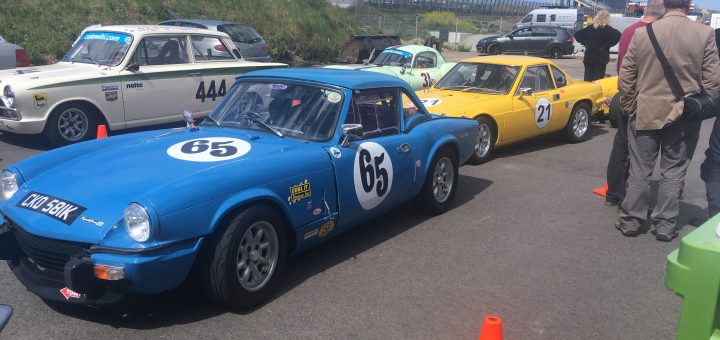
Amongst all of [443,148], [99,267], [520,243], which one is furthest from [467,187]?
[99,267]

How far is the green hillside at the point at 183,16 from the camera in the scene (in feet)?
58.3

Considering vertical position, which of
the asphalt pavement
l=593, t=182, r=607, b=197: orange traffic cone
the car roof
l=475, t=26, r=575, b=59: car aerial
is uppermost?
the car roof

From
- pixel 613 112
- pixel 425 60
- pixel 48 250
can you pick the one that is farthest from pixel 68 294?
pixel 425 60

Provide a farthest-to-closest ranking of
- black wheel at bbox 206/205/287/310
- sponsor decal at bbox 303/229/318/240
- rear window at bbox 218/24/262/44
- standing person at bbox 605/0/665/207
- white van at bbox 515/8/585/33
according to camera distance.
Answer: white van at bbox 515/8/585/33 < rear window at bbox 218/24/262/44 < standing person at bbox 605/0/665/207 < sponsor decal at bbox 303/229/318/240 < black wheel at bbox 206/205/287/310

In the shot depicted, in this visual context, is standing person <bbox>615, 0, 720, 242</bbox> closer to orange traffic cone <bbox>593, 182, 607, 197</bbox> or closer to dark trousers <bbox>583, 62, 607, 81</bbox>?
orange traffic cone <bbox>593, 182, 607, 197</bbox>

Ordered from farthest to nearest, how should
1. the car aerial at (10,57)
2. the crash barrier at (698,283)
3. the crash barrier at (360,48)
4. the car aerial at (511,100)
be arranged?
the crash barrier at (360,48)
the car aerial at (10,57)
the car aerial at (511,100)
the crash barrier at (698,283)

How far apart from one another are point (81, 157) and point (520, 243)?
353 cm

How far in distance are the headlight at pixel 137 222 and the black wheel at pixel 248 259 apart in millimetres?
443

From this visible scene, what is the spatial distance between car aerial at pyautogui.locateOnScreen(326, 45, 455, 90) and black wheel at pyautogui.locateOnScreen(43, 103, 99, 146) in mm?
4864

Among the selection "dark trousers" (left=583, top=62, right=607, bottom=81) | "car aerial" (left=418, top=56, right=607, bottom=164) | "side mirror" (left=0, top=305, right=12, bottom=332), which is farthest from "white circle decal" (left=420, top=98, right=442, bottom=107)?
"side mirror" (left=0, top=305, right=12, bottom=332)

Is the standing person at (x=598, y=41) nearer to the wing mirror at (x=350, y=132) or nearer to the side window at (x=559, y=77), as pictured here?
the side window at (x=559, y=77)

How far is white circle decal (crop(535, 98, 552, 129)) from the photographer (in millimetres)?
8969

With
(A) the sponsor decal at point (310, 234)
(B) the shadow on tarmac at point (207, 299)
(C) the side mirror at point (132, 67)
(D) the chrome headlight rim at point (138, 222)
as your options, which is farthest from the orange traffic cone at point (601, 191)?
(C) the side mirror at point (132, 67)

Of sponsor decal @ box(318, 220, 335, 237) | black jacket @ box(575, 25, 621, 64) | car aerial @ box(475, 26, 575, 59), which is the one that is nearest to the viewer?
sponsor decal @ box(318, 220, 335, 237)
